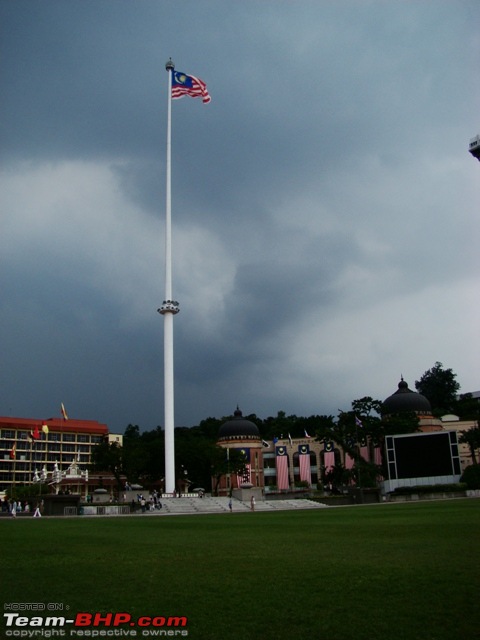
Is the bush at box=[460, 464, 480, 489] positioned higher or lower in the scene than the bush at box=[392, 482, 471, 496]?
higher

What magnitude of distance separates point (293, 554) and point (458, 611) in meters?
7.21

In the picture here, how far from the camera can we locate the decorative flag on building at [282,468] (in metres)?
102

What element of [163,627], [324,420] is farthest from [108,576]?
[324,420]

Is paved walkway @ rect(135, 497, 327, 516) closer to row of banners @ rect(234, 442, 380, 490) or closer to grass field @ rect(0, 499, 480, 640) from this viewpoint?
row of banners @ rect(234, 442, 380, 490)

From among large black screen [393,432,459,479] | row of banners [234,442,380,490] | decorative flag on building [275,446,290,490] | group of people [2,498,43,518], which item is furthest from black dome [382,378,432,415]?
group of people [2,498,43,518]

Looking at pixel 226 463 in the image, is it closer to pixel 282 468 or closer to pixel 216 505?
pixel 282 468

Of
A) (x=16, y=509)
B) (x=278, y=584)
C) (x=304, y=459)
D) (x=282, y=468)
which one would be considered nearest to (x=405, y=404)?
(x=304, y=459)

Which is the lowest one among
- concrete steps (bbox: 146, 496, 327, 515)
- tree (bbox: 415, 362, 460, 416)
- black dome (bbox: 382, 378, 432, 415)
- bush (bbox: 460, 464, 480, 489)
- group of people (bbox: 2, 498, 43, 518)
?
concrete steps (bbox: 146, 496, 327, 515)

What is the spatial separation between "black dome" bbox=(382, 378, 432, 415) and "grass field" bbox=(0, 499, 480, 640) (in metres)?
79.6

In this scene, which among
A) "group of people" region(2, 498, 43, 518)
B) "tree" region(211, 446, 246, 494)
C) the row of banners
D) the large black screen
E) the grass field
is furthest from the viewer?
the row of banners

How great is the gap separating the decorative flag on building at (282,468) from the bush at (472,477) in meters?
37.7

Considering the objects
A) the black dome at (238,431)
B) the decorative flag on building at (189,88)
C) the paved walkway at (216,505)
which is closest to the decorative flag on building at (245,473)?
the black dome at (238,431)

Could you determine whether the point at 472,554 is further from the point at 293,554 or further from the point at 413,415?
the point at 413,415

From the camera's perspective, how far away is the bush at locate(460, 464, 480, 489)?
6587 centimetres
